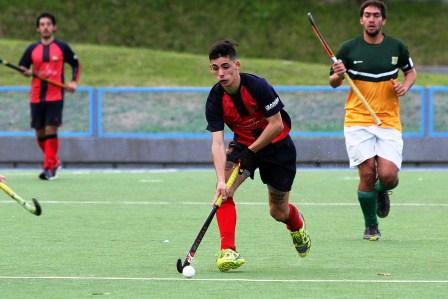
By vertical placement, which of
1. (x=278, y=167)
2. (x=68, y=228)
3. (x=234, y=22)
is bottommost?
(x=234, y=22)

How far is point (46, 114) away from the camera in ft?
57.6

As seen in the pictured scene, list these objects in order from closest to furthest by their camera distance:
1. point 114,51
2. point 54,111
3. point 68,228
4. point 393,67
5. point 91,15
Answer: point 393,67, point 68,228, point 54,111, point 114,51, point 91,15

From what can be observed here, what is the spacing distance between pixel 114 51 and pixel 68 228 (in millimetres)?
17843

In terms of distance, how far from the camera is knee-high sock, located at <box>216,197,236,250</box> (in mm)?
9055

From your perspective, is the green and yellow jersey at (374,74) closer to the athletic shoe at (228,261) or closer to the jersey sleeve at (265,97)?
the jersey sleeve at (265,97)

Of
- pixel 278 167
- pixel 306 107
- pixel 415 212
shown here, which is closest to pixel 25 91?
pixel 306 107

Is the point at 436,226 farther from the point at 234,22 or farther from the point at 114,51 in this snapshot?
the point at 234,22

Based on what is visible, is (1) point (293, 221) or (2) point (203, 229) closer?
(2) point (203, 229)

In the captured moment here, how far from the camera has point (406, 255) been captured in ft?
33.0

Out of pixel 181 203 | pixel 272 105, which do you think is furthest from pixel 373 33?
pixel 181 203

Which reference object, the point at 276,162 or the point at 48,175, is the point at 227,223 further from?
the point at 48,175

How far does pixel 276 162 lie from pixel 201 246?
1436 mm

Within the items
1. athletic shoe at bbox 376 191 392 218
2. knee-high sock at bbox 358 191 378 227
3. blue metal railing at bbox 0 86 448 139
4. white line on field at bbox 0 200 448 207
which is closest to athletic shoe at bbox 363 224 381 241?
knee-high sock at bbox 358 191 378 227

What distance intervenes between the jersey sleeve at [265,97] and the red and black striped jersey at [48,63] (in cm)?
868
